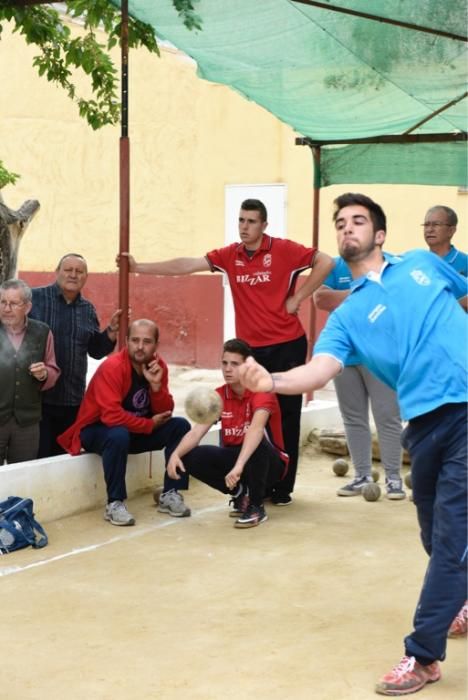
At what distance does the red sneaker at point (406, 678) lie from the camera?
12.6ft

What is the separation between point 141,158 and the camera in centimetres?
1616

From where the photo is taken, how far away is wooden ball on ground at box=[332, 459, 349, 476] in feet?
26.7

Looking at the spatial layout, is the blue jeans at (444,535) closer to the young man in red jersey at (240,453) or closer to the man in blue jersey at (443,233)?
the young man in red jersey at (240,453)

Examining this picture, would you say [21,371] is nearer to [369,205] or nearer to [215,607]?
[215,607]

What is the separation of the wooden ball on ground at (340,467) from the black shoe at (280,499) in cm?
108

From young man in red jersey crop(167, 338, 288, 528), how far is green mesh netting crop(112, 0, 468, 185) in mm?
2454

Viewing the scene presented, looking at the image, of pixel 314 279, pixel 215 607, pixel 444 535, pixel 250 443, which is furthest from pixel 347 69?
pixel 444 535

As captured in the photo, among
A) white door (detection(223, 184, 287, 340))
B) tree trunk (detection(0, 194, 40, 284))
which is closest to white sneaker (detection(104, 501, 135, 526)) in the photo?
tree trunk (detection(0, 194, 40, 284))

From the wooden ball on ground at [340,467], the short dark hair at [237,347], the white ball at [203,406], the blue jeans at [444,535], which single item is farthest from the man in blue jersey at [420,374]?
the wooden ball on ground at [340,467]

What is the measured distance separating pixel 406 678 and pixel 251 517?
2666 millimetres

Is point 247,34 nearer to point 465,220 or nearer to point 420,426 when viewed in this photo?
point 420,426

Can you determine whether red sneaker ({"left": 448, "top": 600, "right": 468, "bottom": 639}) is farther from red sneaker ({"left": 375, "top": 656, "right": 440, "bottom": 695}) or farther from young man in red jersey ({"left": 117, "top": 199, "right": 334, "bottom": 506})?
young man in red jersey ({"left": 117, "top": 199, "right": 334, "bottom": 506})

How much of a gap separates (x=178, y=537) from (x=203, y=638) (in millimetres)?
1752

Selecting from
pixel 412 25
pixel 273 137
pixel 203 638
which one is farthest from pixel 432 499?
pixel 273 137
